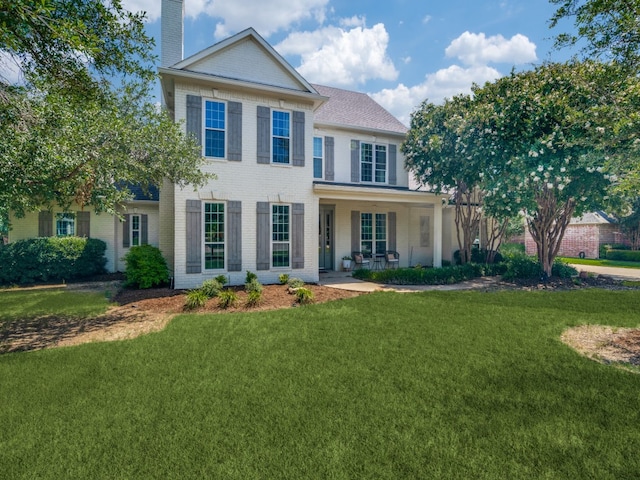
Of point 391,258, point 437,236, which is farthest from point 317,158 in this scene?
point 437,236

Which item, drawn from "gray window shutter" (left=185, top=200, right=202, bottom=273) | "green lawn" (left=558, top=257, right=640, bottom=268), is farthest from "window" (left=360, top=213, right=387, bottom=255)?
"green lawn" (left=558, top=257, right=640, bottom=268)

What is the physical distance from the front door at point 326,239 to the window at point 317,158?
4.68 ft

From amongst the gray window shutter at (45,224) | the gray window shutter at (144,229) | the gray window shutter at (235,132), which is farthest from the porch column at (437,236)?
the gray window shutter at (45,224)

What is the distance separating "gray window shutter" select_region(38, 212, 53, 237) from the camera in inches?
498

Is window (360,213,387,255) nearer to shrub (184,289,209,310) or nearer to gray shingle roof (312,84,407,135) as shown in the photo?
gray shingle roof (312,84,407,135)

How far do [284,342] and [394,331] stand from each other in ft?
6.47

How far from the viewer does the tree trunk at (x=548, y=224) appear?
12.0m

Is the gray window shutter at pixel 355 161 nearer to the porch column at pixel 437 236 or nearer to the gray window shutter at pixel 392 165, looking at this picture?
the gray window shutter at pixel 392 165

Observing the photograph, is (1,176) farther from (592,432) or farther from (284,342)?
(592,432)

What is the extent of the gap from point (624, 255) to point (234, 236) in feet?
82.4

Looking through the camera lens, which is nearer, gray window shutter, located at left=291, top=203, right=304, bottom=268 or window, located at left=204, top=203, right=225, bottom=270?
window, located at left=204, top=203, right=225, bottom=270

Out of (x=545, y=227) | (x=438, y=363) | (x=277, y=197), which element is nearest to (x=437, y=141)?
(x=545, y=227)

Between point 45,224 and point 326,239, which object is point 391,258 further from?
point 45,224

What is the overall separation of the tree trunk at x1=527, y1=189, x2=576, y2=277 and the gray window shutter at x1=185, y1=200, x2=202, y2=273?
1115cm
